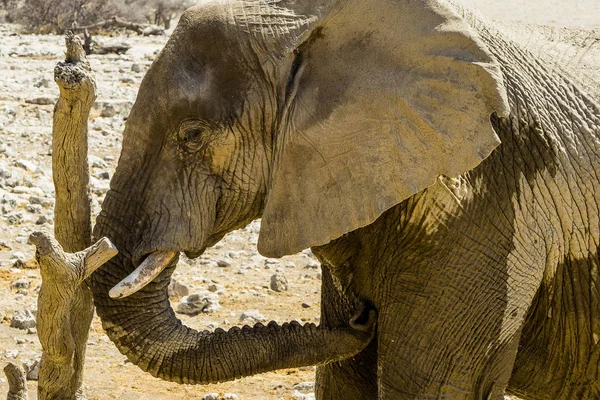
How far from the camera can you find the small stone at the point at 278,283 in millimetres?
7605

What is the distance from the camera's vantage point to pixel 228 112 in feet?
12.0

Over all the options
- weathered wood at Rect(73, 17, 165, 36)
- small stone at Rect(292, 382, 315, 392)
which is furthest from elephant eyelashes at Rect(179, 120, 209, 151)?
weathered wood at Rect(73, 17, 165, 36)

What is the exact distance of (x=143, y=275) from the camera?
11.8 ft

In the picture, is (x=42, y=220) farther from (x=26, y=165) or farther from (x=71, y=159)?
(x=71, y=159)

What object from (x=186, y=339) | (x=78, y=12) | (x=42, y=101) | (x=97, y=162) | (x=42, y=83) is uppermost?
(x=186, y=339)

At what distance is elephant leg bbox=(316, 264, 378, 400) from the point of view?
425cm

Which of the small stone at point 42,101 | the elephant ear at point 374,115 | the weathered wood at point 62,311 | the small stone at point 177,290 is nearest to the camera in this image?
the weathered wood at point 62,311

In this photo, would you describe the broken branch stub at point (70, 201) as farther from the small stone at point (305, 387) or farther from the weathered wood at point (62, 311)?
the small stone at point (305, 387)

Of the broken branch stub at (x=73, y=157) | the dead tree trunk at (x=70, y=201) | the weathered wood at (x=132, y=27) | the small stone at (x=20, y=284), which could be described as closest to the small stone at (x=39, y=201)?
the small stone at (x=20, y=284)

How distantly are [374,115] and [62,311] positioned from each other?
1.05 meters

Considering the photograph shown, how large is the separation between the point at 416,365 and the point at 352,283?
1.19 feet

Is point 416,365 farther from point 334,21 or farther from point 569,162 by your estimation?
point 334,21

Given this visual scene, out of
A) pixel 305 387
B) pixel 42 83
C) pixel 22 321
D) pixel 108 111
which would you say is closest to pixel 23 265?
pixel 22 321

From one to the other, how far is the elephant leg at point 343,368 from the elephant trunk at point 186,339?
142 mm
